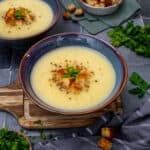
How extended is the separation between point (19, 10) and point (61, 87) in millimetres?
533

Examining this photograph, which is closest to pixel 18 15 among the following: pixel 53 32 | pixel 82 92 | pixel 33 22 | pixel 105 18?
pixel 33 22

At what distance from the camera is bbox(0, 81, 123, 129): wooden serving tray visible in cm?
153

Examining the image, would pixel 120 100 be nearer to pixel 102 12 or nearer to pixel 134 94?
pixel 134 94

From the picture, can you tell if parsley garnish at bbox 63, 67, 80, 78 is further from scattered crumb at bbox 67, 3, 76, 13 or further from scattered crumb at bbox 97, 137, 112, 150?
scattered crumb at bbox 67, 3, 76, 13

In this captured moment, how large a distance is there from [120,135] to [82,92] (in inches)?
8.2

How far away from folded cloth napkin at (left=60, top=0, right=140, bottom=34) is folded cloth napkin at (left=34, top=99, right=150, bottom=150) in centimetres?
63

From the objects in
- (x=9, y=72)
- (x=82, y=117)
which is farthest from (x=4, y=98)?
(x=82, y=117)

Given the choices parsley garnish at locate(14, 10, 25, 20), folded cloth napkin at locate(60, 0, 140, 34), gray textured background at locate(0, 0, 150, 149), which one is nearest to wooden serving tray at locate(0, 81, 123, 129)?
gray textured background at locate(0, 0, 150, 149)

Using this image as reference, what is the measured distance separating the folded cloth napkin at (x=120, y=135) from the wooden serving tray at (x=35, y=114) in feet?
0.13

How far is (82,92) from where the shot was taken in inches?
60.0

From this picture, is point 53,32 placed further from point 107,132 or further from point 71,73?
point 107,132

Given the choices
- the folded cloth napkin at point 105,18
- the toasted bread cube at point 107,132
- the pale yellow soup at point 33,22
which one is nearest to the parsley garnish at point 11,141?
the toasted bread cube at point 107,132

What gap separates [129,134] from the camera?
1.45m

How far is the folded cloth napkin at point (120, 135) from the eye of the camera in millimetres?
1414
